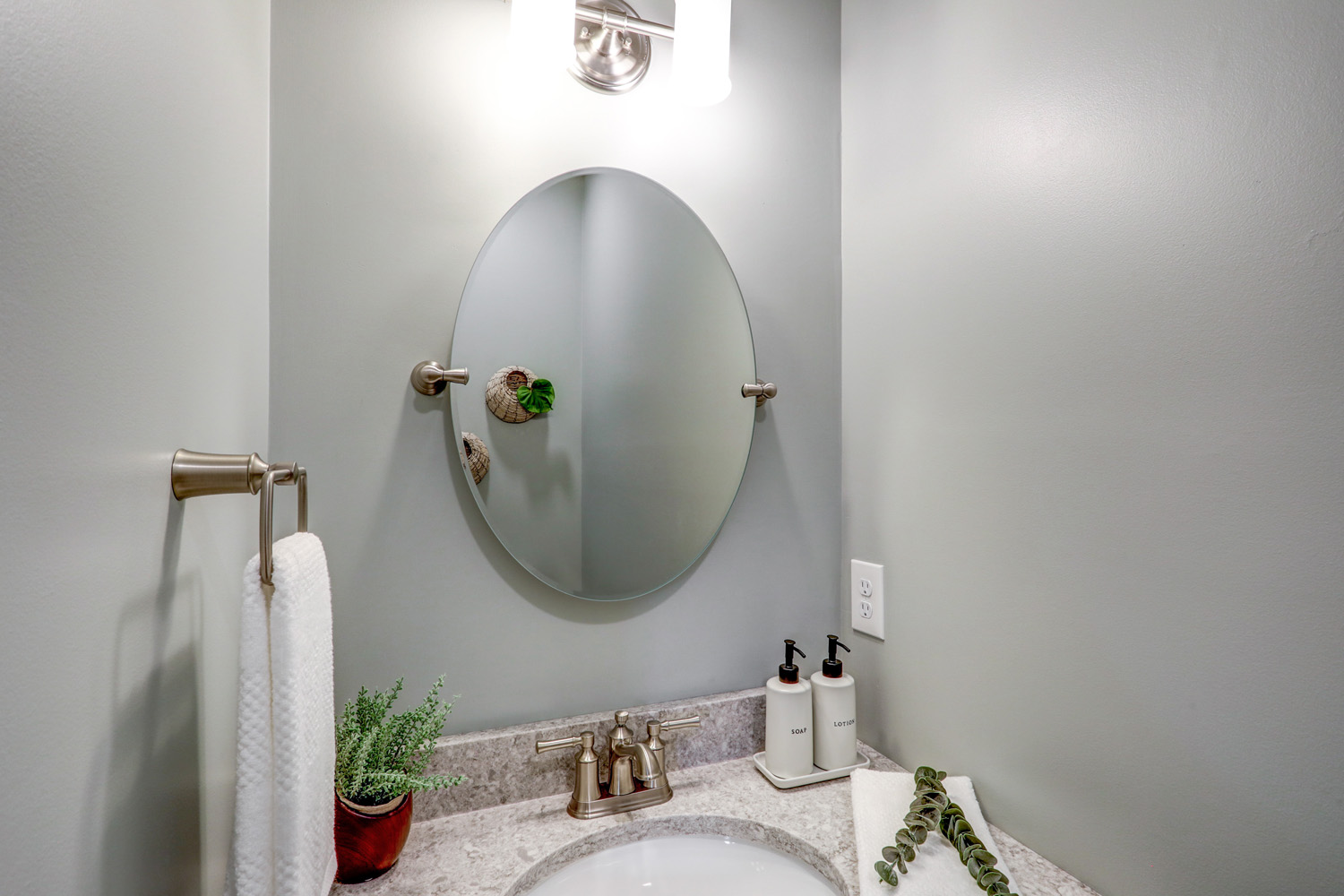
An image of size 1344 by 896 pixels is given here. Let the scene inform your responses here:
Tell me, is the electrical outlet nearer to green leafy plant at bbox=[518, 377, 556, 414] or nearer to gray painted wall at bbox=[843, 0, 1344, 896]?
gray painted wall at bbox=[843, 0, 1344, 896]

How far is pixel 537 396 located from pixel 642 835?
2.12 feet

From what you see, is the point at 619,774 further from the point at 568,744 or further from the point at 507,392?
the point at 507,392

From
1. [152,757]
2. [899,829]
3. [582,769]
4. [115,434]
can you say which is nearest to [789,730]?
[899,829]

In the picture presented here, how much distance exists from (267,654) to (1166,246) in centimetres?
95

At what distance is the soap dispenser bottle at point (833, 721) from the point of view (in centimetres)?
104

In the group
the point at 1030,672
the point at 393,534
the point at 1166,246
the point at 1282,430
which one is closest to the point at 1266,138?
the point at 1166,246

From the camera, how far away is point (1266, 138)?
609mm

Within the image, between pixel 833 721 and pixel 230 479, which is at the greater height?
pixel 230 479

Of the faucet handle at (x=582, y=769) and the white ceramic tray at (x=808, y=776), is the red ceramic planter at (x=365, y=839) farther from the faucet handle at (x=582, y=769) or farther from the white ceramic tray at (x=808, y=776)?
the white ceramic tray at (x=808, y=776)

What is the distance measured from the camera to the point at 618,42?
107cm

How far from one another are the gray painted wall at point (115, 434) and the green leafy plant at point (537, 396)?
0.37m

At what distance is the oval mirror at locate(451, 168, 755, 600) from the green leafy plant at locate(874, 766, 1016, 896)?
47 cm

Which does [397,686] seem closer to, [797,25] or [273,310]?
[273,310]

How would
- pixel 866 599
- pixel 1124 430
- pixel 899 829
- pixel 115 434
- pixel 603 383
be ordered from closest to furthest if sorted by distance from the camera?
pixel 115 434 < pixel 1124 430 < pixel 899 829 < pixel 603 383 < pixel 866 599
